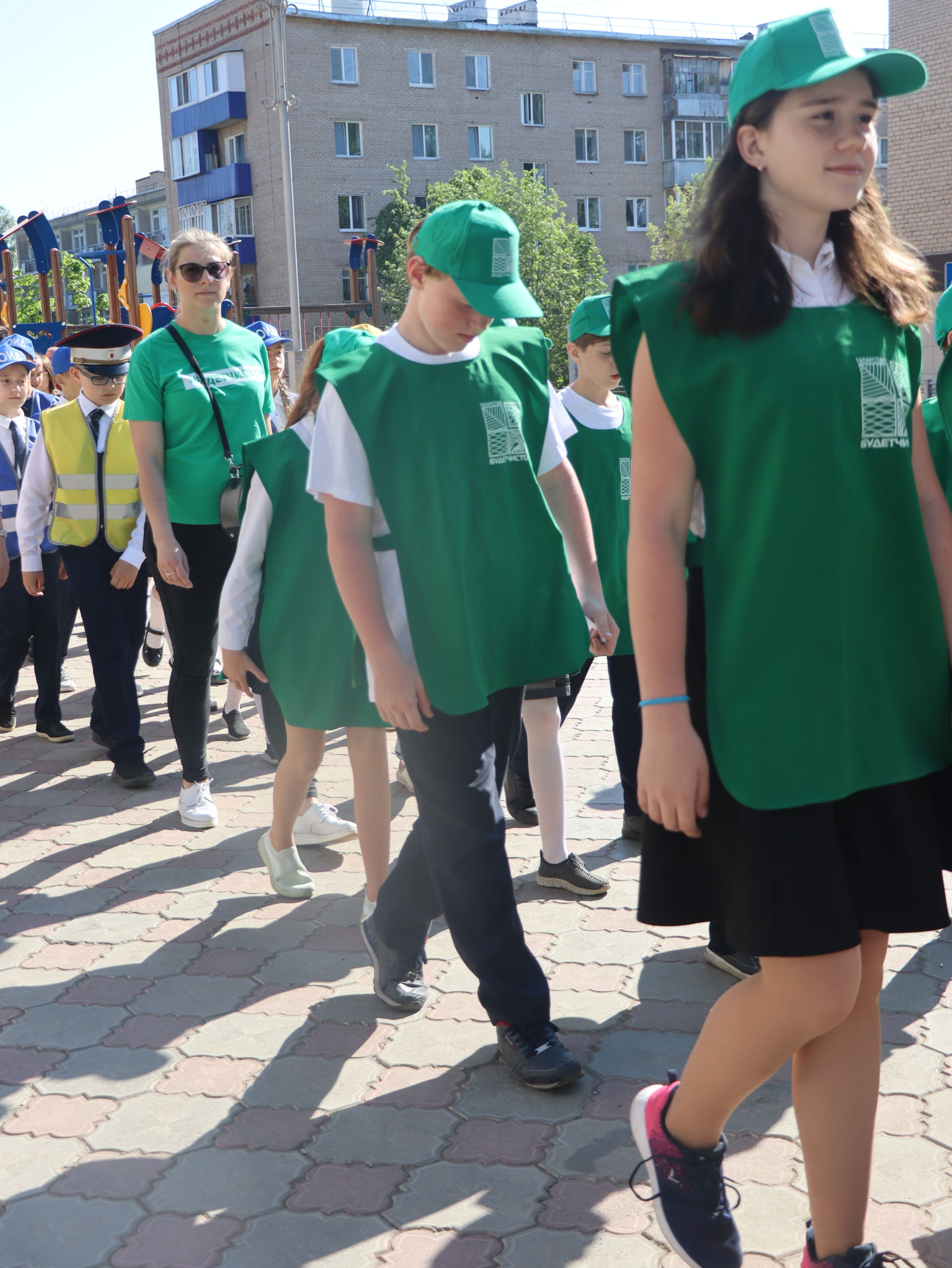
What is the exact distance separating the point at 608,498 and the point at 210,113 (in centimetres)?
5221

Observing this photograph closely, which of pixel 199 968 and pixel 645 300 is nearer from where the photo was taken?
pixel 645 300

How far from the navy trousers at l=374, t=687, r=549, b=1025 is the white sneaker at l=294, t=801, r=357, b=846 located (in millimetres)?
1989

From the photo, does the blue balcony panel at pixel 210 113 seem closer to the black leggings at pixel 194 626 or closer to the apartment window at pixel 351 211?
the apartment window at pixel 351 211

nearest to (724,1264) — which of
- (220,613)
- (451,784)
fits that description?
(451,784)

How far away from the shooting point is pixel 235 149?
51969 millimetres

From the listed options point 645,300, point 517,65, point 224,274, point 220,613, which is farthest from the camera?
point 517,65

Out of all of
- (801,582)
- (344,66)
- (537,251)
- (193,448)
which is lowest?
(801,582)

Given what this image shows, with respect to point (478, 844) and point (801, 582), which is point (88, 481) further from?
point (801, 582)

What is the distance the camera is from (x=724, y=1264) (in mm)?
2211

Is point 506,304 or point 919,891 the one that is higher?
point 506,304

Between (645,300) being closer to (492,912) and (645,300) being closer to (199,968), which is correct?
(492,912)

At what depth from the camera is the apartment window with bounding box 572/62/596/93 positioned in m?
52.9

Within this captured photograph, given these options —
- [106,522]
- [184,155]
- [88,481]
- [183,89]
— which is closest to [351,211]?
[184,155]

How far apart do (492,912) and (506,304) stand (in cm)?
136
